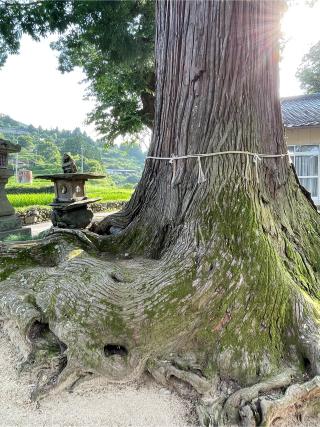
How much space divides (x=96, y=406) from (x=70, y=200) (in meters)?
5.03

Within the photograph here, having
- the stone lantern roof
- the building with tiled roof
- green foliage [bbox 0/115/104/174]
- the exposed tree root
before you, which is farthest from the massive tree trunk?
green foliage [bbox 0/115/104/174]

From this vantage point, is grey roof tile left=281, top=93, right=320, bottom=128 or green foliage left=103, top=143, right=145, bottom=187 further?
green foliage left=103, top=143, right=145, bottom=187

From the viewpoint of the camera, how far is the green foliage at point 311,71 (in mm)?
21922

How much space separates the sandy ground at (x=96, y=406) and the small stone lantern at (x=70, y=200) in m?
4.47

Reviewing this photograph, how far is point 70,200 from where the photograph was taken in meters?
6.41

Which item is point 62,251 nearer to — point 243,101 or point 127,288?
point 127,288

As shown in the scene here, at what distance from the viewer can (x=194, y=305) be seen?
6.68ft

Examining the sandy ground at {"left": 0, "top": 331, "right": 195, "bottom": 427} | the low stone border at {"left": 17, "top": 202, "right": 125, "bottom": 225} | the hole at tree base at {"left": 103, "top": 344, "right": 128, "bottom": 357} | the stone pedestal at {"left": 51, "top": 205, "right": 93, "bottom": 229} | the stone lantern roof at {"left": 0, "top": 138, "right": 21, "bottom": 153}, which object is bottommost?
the sandy ground at {"left": 0, "top": 331, "right": 195, "bottom": 427}

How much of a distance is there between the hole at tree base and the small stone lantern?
4.36 meters

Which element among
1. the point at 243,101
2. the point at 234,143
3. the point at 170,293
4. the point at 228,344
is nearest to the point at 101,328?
the point at 170,293

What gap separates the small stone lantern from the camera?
6.26 m

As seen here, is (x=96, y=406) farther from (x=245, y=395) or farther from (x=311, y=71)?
(x=311, y=71)

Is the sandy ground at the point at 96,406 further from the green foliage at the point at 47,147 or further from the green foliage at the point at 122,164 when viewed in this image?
the green foliage at the point at 122,164

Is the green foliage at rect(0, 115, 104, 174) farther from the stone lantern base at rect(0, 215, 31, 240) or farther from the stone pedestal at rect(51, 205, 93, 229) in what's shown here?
the stone pedestal at rect(51, 205, 93, 229)
